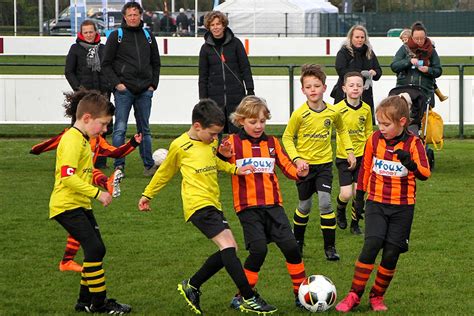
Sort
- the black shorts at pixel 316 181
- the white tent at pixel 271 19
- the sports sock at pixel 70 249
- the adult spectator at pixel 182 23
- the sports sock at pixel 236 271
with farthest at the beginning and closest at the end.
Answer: the white tent at pixel 271 19
the adult spectator at pixel 182 23
the black shorts at pixel 316 181
the sports sock at pixel 70 249
the sports sock at pixel 236 271

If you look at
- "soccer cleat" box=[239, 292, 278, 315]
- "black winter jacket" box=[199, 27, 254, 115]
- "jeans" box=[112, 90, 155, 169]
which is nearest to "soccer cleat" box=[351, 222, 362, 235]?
"soccer cleat" box=[239, 292, 278, 315]

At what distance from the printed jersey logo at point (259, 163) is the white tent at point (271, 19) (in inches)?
1628

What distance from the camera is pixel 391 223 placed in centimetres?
753

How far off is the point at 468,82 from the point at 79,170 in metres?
12.2

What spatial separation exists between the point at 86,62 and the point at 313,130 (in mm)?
6150

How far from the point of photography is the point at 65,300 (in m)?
7.89

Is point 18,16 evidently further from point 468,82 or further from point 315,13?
point 468,82

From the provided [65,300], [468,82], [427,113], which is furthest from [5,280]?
[468,82]

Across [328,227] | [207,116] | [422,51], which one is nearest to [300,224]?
[328,227]

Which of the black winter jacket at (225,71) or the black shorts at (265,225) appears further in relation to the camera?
the black winter jacket at (225,71)

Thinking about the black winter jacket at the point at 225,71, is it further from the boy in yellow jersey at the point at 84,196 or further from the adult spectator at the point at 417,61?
the boy in yellow jersey at the point at 84,196

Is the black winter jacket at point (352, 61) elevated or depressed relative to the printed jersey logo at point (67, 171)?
elevated

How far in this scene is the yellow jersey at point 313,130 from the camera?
30.4 feet

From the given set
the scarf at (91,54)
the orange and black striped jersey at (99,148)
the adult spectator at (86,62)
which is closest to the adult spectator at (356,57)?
the adult spectator at (86,62)
